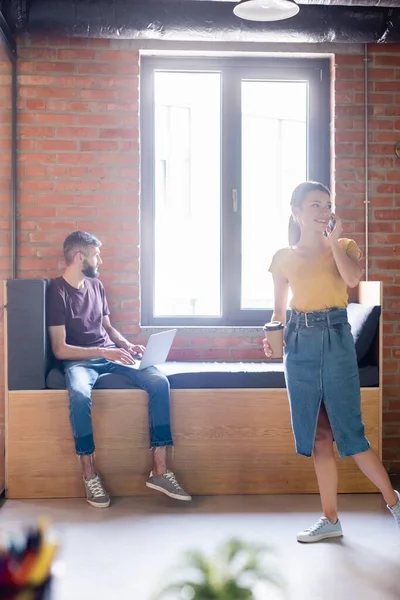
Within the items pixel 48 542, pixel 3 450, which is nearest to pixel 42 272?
pixel 3 450

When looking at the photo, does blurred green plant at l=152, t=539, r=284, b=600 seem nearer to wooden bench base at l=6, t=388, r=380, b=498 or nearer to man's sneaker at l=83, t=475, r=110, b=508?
man's sneaker at l=83, t=475, r=110, b=508

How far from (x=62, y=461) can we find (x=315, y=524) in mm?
1340

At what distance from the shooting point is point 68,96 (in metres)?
4.22

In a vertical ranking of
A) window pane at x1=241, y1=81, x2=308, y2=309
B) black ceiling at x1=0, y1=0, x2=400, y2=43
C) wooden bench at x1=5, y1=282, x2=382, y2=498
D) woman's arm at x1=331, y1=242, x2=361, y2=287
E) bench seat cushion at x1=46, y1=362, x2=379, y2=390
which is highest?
black ceiling at x1=0, y1=0, x2=400, y2=43

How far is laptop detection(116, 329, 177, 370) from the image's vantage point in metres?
3.44

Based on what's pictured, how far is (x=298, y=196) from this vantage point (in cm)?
282

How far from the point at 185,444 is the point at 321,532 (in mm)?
952

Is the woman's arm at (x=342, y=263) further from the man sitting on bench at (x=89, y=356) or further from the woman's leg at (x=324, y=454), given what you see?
the man sitting on bench at (x=89, y=356)

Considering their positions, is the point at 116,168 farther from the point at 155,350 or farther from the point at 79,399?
the point at 79,399

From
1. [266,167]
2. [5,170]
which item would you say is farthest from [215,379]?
[5,170]

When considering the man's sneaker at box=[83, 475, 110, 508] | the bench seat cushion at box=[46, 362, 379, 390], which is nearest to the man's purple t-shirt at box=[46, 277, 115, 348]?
the bench seat cushion at box=[46, 362, 379, 390]

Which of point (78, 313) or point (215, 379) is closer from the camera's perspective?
point (215, 379)

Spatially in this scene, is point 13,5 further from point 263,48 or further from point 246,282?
point 246,282

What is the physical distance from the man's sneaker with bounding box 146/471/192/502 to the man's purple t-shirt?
0.82 m
